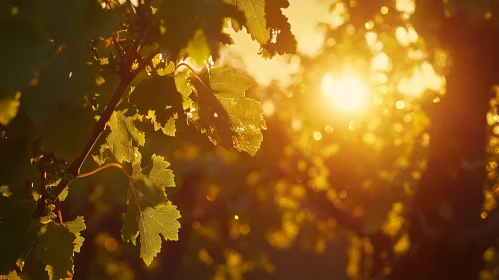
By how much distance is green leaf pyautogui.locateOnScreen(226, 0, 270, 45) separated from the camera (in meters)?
2.53

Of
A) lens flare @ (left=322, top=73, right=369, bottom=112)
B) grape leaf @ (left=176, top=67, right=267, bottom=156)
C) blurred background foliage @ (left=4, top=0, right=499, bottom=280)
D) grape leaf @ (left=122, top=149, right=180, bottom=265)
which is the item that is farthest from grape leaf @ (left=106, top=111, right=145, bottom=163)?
lens flare @ (left=322, top=73, right=369, bottom=112)

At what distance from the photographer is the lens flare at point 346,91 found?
12.5 metres

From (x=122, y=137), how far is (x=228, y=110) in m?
0.52

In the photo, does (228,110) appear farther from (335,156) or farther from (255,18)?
(335,156)

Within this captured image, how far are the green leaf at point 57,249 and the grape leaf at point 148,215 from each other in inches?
13.2

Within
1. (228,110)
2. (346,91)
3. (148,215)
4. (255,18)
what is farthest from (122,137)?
(346,91)

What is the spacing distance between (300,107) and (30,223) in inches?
498

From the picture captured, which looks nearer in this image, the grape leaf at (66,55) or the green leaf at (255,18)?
the grape leaf at (66,55)

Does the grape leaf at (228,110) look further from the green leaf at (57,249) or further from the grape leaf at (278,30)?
the green leaf at (57,249)

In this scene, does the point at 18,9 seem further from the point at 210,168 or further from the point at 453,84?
the point at 210,168

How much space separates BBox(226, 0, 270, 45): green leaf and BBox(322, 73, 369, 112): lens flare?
387 inches

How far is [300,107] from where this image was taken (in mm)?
14977

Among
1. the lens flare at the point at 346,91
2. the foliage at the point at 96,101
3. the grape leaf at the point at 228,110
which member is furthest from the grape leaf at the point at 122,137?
the lens flare at the point at 346,91

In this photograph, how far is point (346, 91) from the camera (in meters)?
12.4
